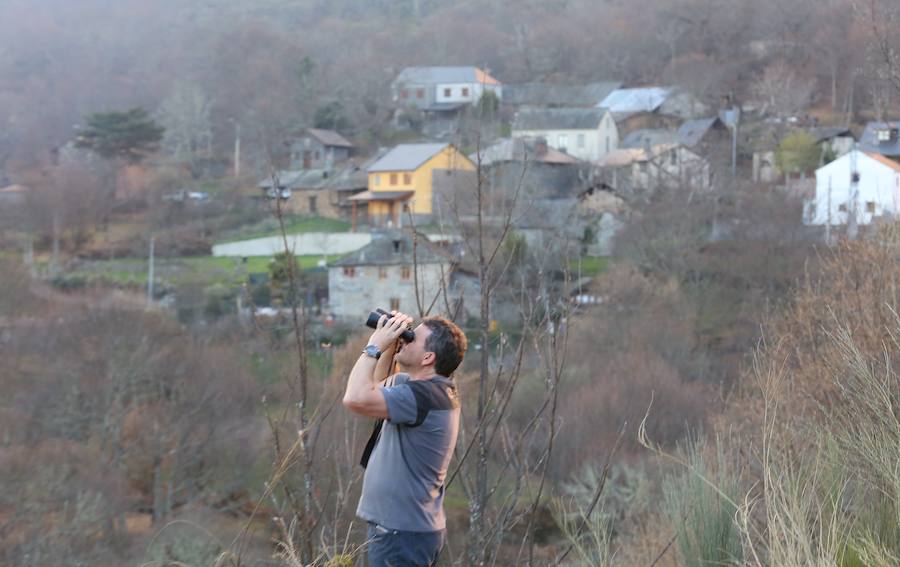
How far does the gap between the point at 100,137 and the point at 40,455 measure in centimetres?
3221

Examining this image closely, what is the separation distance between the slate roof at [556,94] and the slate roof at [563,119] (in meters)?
8.03

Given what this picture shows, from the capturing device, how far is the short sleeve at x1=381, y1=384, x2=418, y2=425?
10.2 feet

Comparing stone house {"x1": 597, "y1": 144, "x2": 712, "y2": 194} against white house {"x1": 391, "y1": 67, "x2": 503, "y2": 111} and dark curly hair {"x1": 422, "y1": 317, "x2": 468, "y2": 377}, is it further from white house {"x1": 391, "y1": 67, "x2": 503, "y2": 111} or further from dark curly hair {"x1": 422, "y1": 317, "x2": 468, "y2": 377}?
dark curly hair {"x1": 422, "y1": 317, "x2": 468, "y2": 377}

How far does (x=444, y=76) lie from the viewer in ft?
188

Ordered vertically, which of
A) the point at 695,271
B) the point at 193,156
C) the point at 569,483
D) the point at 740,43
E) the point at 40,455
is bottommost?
the point at 569,483

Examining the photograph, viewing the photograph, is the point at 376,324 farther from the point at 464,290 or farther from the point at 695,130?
the point at 695,130

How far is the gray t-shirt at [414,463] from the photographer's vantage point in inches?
126

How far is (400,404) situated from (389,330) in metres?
0.25

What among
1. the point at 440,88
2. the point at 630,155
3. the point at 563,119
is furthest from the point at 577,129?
the point at 440,88

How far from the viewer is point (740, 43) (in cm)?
5703

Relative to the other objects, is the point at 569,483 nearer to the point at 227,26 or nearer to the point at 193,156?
the point at 193,156

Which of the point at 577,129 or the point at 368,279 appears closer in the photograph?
the point at 368,279

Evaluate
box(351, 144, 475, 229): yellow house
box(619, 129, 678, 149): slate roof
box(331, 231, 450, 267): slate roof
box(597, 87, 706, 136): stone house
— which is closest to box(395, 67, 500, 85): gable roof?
box(597, 87, 706, 136): stone house

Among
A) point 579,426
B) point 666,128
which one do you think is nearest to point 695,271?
point 579,426
